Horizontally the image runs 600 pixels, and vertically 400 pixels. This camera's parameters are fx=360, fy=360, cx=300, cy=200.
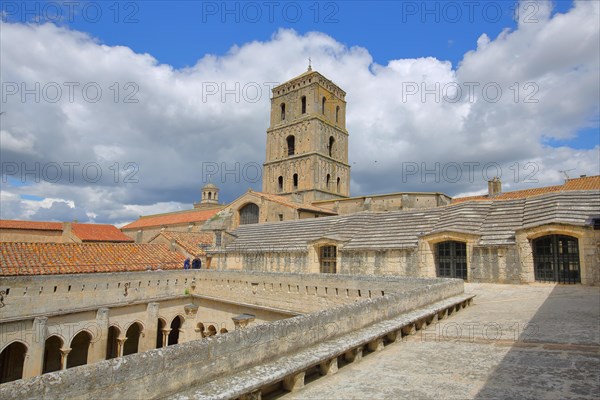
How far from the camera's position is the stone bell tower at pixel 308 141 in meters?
42.3

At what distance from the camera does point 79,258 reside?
18969 millimetres

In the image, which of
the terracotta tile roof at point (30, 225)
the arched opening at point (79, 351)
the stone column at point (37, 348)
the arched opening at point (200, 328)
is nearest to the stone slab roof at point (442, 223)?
the arched opening at point (200, 328)

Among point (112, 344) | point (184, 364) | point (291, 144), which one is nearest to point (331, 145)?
point (291, 144)

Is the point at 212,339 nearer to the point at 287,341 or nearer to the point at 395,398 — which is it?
the point at 287,341

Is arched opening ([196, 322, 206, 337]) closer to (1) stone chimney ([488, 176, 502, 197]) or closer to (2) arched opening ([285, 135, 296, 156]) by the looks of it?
→ (1) stone chimney ([488, 176, 502, 197])

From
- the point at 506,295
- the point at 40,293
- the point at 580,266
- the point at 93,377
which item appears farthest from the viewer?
the point at 40,293

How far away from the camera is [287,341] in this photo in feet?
16.6

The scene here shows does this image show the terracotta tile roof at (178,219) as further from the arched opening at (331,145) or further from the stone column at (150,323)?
the stone column at (150,323)

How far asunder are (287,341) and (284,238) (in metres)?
18.3

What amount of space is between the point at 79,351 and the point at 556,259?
73.0 feet

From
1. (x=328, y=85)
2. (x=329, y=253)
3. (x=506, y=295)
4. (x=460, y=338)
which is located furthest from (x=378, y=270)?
(x=328, y=85)

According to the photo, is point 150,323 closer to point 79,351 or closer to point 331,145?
point 79,351

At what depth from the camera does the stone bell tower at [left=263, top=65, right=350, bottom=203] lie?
42.3m

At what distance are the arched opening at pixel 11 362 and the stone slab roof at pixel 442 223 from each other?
12.3 m
